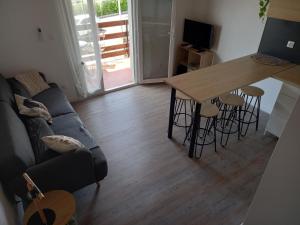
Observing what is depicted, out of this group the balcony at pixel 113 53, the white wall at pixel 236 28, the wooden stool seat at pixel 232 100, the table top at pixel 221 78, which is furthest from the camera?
the balcony at pixel 113 53

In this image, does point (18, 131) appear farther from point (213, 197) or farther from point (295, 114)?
point (295, 114)

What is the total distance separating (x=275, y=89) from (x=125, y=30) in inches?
144

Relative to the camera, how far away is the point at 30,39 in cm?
337

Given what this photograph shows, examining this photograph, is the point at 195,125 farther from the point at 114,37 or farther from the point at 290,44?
the point at 114,37

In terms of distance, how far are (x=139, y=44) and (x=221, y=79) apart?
2.07 metres

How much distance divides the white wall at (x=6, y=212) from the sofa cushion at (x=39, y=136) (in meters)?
0.40

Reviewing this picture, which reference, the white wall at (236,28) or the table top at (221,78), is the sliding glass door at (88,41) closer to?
the table top at (221,78)

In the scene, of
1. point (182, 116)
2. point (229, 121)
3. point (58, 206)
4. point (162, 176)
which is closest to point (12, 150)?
point (58, 206)

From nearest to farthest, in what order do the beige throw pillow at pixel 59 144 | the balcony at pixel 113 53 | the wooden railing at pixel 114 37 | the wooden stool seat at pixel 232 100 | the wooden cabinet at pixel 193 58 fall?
the beige throw pillow at pixel 59 144 < the wooden stool seat at pixel 232 100 < the wooden cabinet at pixel 193 58 < the balcony at pixel 113 53 < the wooden railing at pixel 114 37

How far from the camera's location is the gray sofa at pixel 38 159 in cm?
192

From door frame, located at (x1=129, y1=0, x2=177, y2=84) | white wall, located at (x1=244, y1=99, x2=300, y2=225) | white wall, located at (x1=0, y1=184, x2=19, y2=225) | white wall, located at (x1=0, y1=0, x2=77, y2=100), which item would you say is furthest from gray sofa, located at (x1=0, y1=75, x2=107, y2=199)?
door frame, located at (x1=129, y1=0, x2=177, y2=84)

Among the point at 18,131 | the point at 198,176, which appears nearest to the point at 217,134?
the point at 198,176

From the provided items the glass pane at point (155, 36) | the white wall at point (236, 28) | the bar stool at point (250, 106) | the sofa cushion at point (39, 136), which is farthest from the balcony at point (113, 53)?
the bar stool at point (250, 106)

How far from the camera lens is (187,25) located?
4484 millimetres
